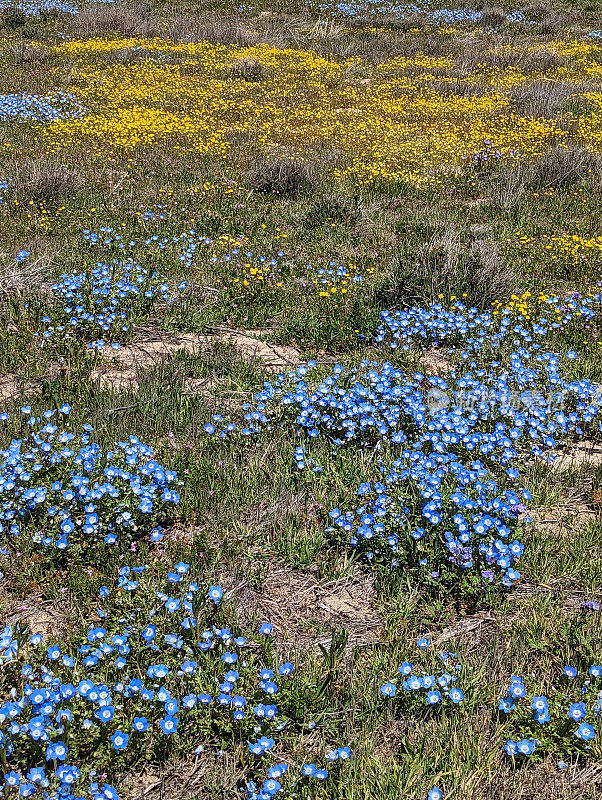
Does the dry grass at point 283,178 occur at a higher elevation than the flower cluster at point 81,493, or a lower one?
higher

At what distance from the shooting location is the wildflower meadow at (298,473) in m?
3.00

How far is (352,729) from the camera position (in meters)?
3.04

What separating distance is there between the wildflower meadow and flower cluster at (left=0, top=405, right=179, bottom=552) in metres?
0.02

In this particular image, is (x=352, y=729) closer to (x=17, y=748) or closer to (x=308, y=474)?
(x=17, y=748)

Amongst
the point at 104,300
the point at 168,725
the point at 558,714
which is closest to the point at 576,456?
the point at 558,714

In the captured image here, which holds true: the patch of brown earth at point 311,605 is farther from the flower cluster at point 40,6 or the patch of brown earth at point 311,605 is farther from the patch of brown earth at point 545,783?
the flower cluster at point 40,6

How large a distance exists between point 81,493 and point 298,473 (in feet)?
4.87

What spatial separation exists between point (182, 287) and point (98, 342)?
1.27 meters

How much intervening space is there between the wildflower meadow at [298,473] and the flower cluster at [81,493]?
0.02 m

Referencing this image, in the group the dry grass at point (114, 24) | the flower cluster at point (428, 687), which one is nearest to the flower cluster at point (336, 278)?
the flower cluster at point (428, 687)

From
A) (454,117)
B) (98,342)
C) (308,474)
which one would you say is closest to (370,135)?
(454,117)

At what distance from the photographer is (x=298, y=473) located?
15.0 feet

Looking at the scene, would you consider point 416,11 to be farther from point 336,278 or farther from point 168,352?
point 168,352

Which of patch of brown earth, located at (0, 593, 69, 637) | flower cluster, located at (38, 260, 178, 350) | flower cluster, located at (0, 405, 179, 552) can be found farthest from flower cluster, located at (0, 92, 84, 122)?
patch of brown earth, located at (0, 593, 69, 637)
